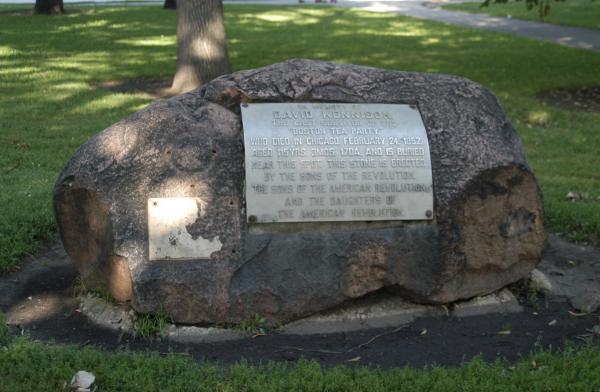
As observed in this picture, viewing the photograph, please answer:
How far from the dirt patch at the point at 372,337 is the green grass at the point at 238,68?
32.0 inches

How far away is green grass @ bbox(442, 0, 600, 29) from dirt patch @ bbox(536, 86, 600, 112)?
7932 millimetres

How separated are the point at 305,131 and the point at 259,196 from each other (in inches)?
19.9

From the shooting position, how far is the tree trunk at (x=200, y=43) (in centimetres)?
1120

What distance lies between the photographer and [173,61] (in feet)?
49.1

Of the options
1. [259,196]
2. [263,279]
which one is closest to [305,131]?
[259,196]

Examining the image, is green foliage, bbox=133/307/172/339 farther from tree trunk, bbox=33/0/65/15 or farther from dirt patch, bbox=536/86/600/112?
tree trunk, bbox=33/0/65/15

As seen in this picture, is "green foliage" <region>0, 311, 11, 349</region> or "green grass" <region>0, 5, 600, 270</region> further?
"green grass" <region>0, 5, 600, 270</region>

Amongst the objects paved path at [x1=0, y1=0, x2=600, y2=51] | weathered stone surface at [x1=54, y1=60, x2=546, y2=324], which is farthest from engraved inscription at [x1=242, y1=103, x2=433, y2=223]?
paved path at [x1=0, y1=0, x2=600, y2=51]

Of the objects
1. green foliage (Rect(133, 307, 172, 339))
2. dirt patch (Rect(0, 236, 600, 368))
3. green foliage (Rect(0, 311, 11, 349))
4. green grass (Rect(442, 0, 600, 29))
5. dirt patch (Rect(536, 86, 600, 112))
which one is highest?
green foliage (Rect(0, 311, 11, 349))

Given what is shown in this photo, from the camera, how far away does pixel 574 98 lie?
11969mm

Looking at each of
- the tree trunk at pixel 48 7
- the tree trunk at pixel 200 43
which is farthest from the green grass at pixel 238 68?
the tree trunk at pixel 200 43

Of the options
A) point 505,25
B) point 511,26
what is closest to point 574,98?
point 511,26

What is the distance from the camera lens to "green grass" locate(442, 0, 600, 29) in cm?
2212

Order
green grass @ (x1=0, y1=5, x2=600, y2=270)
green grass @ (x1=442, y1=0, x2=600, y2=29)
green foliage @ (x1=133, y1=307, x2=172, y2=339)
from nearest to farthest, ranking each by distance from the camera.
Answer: green foliage @ (x1=133, y1=307, x2=172, y2=339) < green grass @ (x1=0, y1=5, x2=600, y2=270) < green grass @ (x1=442, y1=0, x2=600, y2=29)
